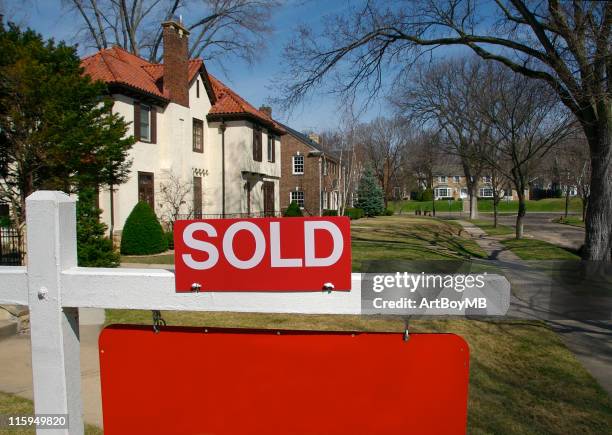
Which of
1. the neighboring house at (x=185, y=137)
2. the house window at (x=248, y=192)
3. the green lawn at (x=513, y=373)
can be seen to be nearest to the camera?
the green lawn at (x=513, y=373)

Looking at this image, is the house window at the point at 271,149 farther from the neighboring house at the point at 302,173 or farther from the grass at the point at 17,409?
the grass at the point at 17,409

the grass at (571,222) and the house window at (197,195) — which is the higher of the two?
the house window at (197,195)

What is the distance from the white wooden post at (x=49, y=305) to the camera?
2.04 m

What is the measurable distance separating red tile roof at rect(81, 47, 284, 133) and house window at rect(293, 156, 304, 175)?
12530 millimetres

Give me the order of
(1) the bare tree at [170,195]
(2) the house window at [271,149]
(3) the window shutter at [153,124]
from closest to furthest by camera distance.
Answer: (1) the bare tree at [170,195]
(3) the window shutter at [153,124]
(2) the house window at [271,149]

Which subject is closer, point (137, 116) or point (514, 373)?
point (514, 373)

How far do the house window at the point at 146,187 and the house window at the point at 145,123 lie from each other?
161cm

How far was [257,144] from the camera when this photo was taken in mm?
29188

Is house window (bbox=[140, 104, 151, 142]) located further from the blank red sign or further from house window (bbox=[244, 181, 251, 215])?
the blank red sign

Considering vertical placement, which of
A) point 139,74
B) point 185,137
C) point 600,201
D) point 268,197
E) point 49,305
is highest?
point 139,74

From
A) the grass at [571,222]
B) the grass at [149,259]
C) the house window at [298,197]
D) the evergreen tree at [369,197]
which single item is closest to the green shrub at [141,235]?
the grass at [149,259]

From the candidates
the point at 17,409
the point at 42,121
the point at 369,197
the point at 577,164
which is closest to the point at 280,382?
the point at 17,409

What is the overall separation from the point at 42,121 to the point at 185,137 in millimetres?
13885

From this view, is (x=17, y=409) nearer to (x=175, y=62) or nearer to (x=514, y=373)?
(x=514, y=373)
